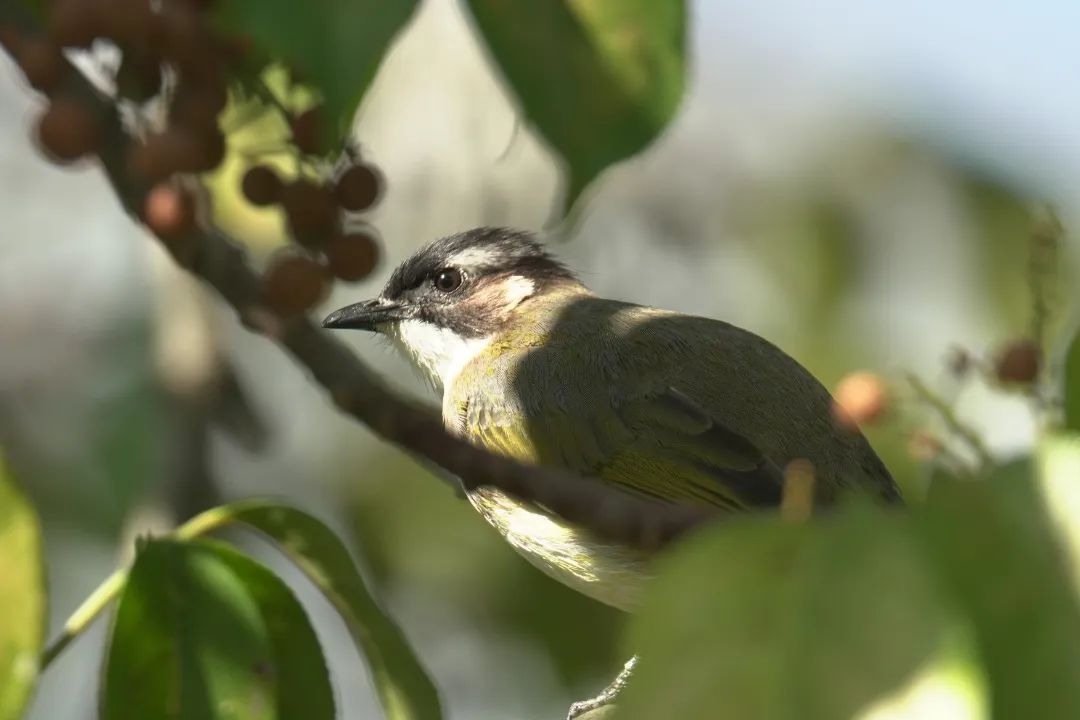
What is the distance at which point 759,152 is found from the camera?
6102 millimetres

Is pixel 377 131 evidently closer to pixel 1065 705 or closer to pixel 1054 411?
pixel 1054 411

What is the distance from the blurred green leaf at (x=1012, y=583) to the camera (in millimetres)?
1147

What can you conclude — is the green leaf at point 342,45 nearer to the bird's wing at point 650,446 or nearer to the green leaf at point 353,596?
the green leaf at point 353,596

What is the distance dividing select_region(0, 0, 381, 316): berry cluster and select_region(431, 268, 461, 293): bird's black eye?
1.60 meters

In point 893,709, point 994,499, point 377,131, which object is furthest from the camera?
point 377,131

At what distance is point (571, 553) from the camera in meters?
3.25

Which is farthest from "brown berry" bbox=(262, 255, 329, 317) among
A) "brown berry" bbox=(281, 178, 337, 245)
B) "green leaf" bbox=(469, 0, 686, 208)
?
"green leaf" bbox=(469, 0, 686, 208)

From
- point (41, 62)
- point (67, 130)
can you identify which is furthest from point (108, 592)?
point (41, 62)

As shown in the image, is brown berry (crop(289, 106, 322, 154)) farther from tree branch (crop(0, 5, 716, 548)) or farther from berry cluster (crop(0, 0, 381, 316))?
tree branch (crop(0, 5, 716, 548))

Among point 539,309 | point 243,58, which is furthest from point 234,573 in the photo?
point 539,309

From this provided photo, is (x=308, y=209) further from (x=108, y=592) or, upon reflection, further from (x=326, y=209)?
(x=108, y=592)

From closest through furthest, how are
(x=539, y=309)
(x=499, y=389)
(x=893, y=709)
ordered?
(x=893, y=709) < (x=499, y=389) < (x=539, y=309)

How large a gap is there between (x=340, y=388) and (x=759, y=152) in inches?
165

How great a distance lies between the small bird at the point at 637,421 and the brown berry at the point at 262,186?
2.54 feet
